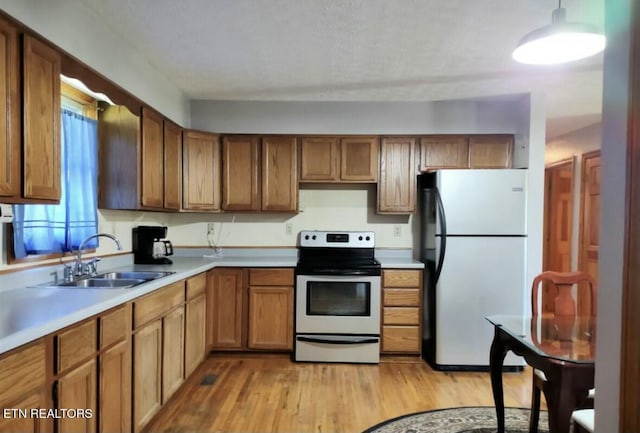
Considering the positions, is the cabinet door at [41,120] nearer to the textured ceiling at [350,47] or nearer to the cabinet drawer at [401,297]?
the textured ceiling at [350,47]

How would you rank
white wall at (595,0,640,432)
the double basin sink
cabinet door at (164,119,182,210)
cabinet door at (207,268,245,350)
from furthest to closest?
cabinet door at (207,268,245,350)
cabinet door at (164,119,182,210)
the double basin sink
white wall at (595,0,640,432)

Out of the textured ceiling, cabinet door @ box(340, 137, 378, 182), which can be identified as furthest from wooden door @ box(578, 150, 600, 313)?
cabinet door @ box(340, 137, 378, 182)

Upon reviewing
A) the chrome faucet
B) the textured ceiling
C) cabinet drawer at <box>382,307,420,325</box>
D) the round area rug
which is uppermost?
the textured ceiling

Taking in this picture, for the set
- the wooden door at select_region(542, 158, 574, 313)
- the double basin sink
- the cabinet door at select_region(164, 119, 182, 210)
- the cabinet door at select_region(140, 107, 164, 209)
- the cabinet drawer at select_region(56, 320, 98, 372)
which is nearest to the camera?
the cabinet drawer at select_region(56, 320, 98, 372)

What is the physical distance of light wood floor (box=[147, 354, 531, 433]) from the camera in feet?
8.02

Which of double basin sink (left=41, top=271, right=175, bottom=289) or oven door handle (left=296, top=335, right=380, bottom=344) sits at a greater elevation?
double basin sink (left=41, top=271, right=175, bottom=289)

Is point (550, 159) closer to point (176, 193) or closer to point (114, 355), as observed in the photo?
point (176, 193)

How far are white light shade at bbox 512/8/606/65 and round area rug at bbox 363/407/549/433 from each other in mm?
2118

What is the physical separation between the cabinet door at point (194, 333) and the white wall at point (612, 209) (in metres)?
2.60

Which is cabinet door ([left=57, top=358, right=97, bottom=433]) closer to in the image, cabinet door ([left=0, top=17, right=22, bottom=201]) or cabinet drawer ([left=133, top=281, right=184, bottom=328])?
cabinet drawer ([left=133, top=281, right=184, bottom=328])

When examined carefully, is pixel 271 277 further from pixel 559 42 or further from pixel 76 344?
pixel 559 42

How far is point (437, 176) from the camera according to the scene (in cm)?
332

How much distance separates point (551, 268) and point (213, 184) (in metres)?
4.90

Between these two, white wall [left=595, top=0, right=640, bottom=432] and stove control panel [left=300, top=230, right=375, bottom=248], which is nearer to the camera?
white wall [left=595, top=0, right=640, bottom=432]
